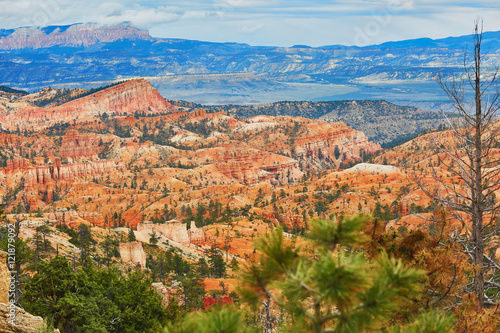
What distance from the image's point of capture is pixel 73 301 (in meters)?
26.1

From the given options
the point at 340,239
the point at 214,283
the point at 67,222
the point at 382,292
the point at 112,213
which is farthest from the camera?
the point at 112,213

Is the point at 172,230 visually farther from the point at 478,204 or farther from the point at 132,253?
the point at 478,204

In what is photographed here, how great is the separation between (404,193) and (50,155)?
123244 mm

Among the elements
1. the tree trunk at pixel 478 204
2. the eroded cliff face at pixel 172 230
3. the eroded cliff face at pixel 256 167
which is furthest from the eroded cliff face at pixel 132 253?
the eroded cliff face at pixel 256 167

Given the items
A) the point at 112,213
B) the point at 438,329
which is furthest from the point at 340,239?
the point at 112,213

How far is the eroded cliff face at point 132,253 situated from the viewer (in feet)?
187

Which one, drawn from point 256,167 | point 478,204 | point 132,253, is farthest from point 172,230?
point 256,167

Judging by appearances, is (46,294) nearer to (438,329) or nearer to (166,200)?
(438,329)

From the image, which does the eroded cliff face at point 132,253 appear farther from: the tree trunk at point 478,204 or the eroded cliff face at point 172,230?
the tree trunk at point 478,204

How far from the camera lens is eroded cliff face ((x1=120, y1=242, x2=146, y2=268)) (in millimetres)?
57062

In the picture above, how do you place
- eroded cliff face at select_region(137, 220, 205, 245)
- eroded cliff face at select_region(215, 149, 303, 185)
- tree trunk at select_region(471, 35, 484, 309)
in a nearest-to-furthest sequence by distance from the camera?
tree trunk at select_region(471, 35, 484, 309) → eroded cliff face at select_region(137, 220, 205, 245) → eroded cliff face at select_region(215, 149, 303, 185)

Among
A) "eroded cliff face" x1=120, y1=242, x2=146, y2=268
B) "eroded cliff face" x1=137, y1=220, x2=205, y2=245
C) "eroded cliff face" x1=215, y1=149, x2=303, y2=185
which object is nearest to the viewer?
"eroded cliff face" x1=120, y1=242, x2=146, y2=268

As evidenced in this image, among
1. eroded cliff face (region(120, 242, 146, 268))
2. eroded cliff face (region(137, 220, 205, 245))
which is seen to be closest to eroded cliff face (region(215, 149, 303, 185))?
eroded cliff face (region(137, 220, 205, 245))

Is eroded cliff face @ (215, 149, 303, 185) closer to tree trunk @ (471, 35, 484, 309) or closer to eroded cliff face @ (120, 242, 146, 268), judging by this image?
eroded cliff face @ (120, 242, 146, 268)
